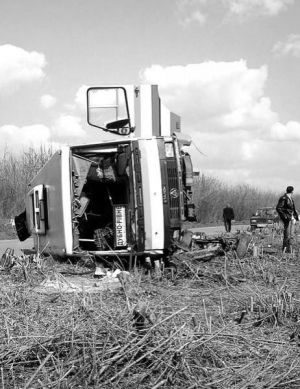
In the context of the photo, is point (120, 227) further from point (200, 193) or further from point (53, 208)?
point (200, 193)

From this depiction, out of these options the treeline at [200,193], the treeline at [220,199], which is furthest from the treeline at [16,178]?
the treeline at [220,199]

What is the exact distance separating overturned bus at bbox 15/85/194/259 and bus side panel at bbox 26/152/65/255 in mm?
11

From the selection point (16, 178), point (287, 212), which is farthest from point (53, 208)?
point (16, 178)

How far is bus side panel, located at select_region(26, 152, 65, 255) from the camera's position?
873cm

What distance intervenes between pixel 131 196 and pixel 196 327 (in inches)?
162

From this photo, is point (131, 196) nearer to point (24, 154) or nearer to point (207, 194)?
point (24, 154)

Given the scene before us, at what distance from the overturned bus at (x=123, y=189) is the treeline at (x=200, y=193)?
58.3 ft

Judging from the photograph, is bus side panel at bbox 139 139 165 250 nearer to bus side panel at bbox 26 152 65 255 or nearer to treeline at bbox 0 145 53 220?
bus side panel at bbox 26 152 65 255

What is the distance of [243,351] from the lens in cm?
398

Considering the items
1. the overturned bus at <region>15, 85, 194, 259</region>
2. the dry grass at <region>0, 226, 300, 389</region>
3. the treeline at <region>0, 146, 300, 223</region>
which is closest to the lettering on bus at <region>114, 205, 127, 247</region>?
the overturned bus at <region>15, 85, 194, 259</region>

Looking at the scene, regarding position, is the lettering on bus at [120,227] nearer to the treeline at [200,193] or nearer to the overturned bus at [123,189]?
the overturned bus at [123,189]

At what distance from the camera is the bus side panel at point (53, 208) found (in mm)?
8734

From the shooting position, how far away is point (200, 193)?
1576 inches

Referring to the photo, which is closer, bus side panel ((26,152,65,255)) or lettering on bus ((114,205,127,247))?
lettering on bus ((114,205,127,247))
